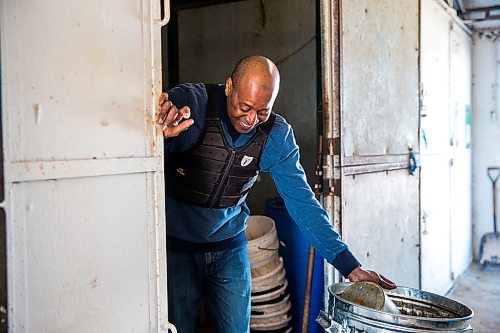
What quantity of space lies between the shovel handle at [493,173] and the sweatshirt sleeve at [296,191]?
4.69 m

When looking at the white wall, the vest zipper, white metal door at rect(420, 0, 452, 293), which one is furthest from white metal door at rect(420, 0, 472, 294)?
the vest zipper

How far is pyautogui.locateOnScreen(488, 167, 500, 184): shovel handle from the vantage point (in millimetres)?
6113

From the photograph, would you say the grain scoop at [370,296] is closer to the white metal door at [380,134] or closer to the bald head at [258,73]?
the bald head at [258,73]

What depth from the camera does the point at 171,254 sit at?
86.2 inches

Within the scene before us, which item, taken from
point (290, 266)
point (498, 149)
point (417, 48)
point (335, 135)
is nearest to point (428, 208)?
point (417, 48)

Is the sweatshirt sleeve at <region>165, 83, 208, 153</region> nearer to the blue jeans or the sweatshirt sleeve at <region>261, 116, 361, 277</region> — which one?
the sweatshirt sleeve at <region>261, 116, 361, 277</region>

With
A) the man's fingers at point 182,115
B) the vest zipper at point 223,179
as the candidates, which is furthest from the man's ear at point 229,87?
the man's fingers at point 182,115

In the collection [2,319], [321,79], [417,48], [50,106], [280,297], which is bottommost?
[280,297]

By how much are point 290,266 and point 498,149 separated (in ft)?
13.2

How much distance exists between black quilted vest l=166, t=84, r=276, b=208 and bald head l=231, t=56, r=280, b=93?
0.74ft

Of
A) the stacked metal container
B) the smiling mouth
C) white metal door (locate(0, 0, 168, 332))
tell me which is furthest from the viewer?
the stacked metal container

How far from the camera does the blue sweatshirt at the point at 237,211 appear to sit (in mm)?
2027

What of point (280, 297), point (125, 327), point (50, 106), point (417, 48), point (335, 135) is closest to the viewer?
point (50, 106)

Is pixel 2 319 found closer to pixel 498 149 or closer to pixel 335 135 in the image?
pixel 335 135
